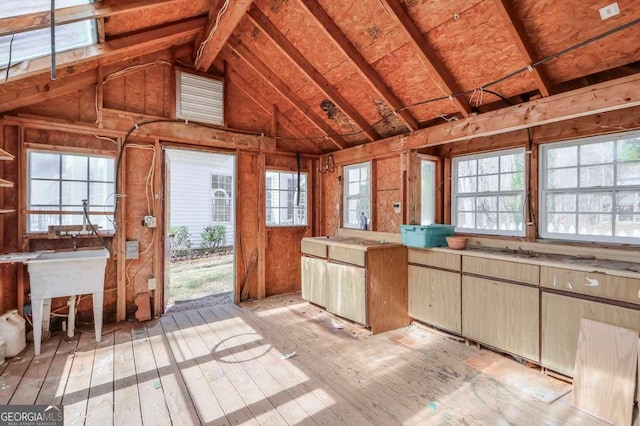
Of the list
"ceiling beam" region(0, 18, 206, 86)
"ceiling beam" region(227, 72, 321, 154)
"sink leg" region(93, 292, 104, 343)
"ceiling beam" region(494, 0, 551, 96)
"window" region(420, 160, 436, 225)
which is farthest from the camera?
"ceiling beam" region(227, 72, 321, 154)

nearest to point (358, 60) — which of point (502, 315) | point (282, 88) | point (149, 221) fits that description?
point (282, 88)

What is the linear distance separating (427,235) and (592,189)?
1.62 meters

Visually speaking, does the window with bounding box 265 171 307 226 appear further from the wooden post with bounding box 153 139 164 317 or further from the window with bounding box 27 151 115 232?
the window with bounding box 27 151 115 232

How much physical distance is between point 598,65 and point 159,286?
524 cm

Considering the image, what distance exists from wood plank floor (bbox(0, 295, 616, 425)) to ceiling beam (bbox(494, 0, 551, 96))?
2.54 meters

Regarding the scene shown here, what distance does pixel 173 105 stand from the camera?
14.0 ft

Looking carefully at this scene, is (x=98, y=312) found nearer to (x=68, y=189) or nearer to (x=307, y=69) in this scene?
(x=68, y=189)

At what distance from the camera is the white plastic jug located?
2.91 metres

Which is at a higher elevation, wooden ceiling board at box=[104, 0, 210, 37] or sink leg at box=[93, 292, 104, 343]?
wooden ceiling board at box=[104, 0, 210, 37]

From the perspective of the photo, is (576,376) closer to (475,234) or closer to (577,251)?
(577,251)

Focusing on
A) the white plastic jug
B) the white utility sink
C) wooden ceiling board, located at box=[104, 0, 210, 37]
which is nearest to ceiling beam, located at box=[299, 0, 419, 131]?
wooden ceiling board, located at box=[104, 0, 210, 37]

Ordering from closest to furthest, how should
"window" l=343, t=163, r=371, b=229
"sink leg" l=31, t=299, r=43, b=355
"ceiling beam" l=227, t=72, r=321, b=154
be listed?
1. "sink leg" l=31, t=299, r=43, b=355
2. "ceiling beam" l=227, t=72, r=321, b=154
3. "window" l=343, t=163, r=371, b=229

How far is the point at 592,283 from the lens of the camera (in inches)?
92.9

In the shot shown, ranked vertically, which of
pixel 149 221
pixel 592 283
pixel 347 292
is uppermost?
pixel 149 221
